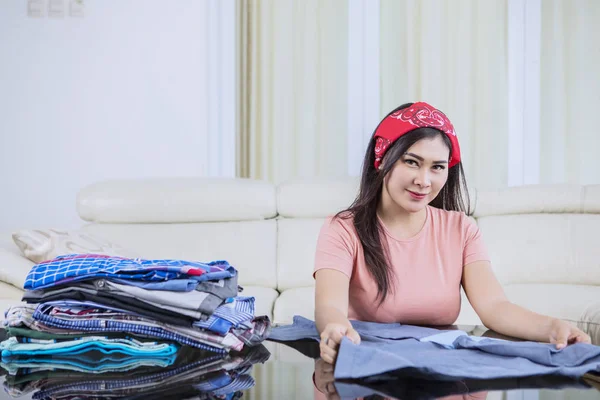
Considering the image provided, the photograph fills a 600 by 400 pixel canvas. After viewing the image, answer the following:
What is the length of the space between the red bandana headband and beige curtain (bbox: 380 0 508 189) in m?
2.98

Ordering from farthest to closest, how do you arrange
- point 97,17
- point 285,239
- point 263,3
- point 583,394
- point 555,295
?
point 263,3
point 97,17
point 285,239
point 555,295
point 583,394

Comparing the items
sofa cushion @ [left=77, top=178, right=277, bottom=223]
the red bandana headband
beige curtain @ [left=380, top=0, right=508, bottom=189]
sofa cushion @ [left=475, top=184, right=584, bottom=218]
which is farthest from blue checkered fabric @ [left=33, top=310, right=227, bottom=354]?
beige curtain @ [left=380, top=0, right=508, bottom=189]

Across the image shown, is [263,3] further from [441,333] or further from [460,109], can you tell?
[441,333]

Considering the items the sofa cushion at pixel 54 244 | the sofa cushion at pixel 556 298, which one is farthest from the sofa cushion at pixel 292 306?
the sofa cushion at pixel 556 298

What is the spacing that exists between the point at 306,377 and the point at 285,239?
2.17 metres

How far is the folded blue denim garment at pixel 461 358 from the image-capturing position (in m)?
0.77

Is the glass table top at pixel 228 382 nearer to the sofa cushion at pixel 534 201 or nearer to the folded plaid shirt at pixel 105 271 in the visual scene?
the folded plaid shirt at pixel 105 271

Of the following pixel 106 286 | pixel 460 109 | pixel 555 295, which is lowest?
pixel 555 295

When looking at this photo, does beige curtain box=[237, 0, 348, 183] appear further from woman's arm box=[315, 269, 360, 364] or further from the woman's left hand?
the woman's left hand

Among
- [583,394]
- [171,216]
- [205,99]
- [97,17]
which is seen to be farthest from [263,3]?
[583,394]

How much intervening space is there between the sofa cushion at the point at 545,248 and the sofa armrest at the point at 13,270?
6.34ft

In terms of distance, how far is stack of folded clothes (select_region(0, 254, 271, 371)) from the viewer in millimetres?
911

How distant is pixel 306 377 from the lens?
0.80 m

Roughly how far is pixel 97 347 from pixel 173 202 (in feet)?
6.81
